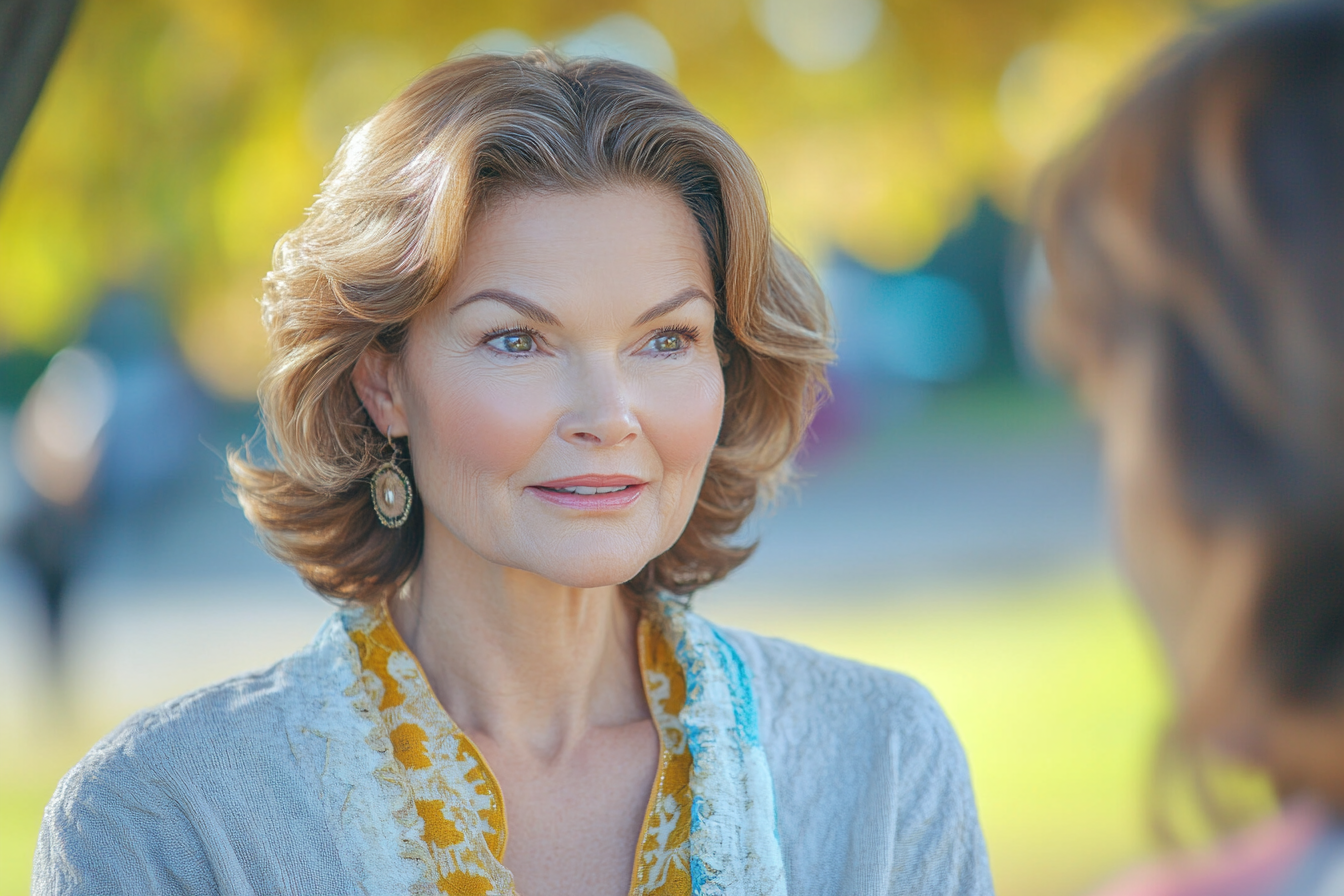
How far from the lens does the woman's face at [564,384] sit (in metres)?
1.91

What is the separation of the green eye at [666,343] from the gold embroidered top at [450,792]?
67cm

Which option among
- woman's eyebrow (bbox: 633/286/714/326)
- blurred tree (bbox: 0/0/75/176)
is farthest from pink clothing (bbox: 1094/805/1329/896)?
blurred tree (bbox: 0/0/75/176)

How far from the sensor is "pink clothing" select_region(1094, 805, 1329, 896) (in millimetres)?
1050

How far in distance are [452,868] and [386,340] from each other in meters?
0.87

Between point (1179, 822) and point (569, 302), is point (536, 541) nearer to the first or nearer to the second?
point (569, 302)

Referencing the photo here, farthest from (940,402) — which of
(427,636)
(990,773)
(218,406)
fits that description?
(427,636)

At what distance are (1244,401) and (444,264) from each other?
1236 mm

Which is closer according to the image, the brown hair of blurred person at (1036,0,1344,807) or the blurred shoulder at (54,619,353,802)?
the brown hair of blurred person at (1036,0,1344,807)

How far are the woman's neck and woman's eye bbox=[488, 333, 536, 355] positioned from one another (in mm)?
393

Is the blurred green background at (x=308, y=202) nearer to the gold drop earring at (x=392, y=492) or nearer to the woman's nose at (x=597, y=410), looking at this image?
the gold drop earring at (x=392, y=492)

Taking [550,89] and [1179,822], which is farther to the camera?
[550,89]

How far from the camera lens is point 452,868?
1.90 m

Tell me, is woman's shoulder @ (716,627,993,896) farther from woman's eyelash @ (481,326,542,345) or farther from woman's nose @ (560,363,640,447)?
woman's eyelash @ (481,326,542,345)

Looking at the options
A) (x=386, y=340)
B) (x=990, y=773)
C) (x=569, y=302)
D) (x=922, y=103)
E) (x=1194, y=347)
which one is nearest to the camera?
(x=1194, y=347)
